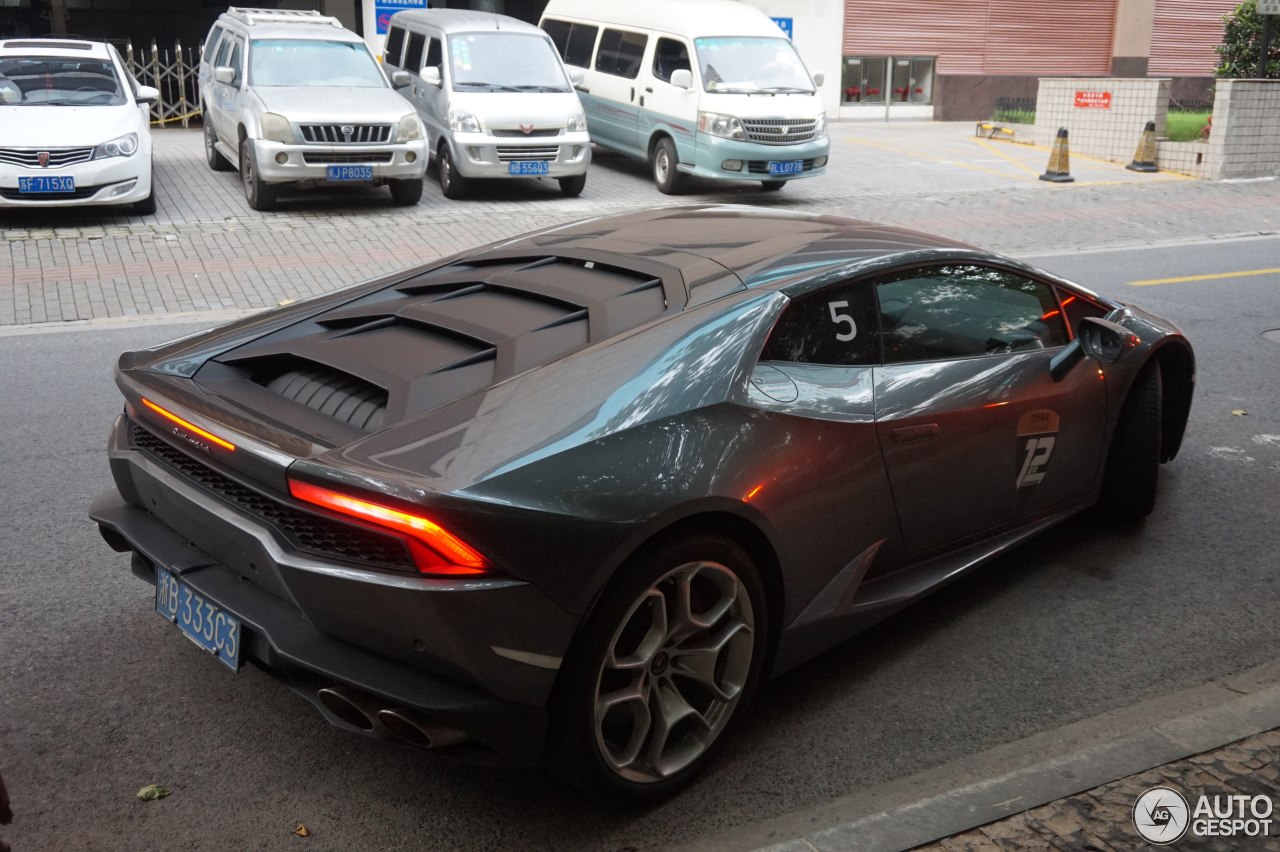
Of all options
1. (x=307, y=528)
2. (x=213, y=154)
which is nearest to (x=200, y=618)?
(x=307, y=528)

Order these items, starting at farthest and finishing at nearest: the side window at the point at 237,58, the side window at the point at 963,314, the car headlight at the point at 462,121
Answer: the car headlight at the point at 462,121, the side window at the point at 237,58, the side window at the point at 963,314

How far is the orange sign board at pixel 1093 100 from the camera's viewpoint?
796 inches

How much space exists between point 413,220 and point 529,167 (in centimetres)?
184

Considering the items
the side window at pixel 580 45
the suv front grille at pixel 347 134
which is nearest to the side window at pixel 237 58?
the suv front grille at pixel 347 134

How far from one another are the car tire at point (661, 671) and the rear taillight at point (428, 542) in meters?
0.35

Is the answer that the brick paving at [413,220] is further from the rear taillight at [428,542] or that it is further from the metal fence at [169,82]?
the rear taillight at [428,542]

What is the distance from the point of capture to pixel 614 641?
3057 mm

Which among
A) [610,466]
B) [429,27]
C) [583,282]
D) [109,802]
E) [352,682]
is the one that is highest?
[429,27]

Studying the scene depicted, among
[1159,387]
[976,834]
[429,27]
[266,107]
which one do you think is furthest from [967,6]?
[976,834]

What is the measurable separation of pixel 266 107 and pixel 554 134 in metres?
3.27

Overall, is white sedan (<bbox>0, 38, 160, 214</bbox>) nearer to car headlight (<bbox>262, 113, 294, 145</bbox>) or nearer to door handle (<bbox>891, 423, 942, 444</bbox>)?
car headlight (<bbox>262, 113, 294, 145</bbox>)

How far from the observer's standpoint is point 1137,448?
16.3 ft

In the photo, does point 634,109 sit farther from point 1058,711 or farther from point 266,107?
point 1058,711

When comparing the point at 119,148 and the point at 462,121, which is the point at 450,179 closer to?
the point at 462,121
